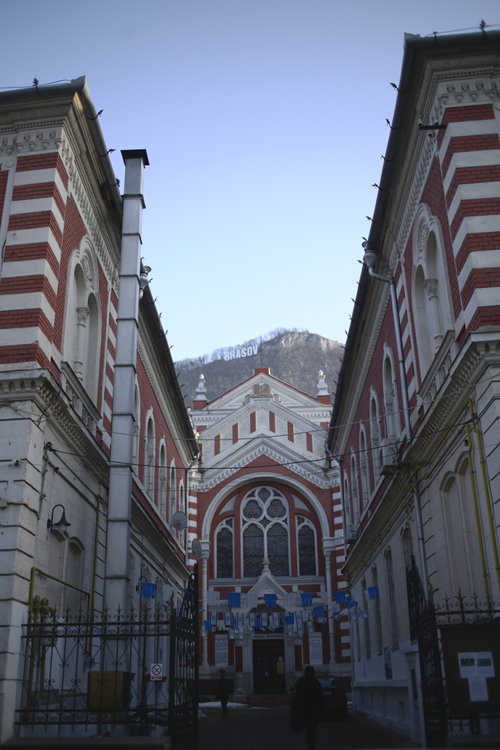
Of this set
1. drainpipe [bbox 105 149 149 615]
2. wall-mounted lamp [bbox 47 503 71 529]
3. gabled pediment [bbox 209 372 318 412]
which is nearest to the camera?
wall-mounted lamp [bbox 47 503 71 529]

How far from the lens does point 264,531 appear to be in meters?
36.8

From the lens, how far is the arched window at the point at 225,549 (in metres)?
36.2

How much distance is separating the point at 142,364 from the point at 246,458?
1751 cm

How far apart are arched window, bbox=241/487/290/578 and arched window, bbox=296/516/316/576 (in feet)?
2.24

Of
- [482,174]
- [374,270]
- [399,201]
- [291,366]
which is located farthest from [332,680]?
[291,366]

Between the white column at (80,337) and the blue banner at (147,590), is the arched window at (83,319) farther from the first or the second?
the blue banner at (147,590)

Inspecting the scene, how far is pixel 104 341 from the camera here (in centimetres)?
1634

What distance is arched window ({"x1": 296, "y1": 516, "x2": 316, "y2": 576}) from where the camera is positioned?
3619cm

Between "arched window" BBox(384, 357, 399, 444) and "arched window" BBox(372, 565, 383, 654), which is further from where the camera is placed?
"arched window" BBox(372, 565, 383, 654)

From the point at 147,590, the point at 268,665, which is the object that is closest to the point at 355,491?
the point at 147,590

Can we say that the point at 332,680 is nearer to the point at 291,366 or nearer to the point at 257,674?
the point at 257,674

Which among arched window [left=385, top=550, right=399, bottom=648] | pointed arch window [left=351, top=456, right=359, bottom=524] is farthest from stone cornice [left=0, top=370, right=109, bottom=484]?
pointed arch window [left=351, top=456, right=359, bottom=524]

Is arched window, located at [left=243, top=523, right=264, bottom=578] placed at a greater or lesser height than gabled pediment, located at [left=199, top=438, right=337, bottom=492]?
lesser

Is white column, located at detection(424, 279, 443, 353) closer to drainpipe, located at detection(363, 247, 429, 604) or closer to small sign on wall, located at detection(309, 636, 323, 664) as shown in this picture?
drainpipe, located at detection(363, 247, 429, 604)
